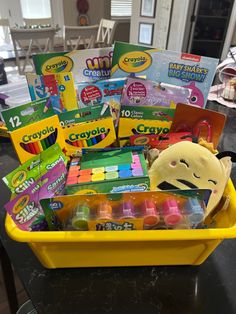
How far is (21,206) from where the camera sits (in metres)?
0.40

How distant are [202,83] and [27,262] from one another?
54 centimetres

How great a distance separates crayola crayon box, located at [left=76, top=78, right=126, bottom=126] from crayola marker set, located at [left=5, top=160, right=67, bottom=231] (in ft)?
0.80

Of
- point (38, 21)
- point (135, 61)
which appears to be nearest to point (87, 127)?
point (135, 61)

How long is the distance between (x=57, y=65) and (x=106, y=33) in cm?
271

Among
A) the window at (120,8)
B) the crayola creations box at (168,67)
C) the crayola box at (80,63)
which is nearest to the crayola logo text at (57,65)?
the crayola box at (80,63)

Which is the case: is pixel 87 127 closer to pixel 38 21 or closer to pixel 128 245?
pixel 128 245

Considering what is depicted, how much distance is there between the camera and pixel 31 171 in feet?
1.41

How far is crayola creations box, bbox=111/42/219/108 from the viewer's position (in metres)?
0.63

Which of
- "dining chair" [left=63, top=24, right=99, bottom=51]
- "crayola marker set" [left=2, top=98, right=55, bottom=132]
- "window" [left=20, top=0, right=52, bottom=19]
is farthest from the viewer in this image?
"window" [left=20, top=0, right=52, bottom=19]

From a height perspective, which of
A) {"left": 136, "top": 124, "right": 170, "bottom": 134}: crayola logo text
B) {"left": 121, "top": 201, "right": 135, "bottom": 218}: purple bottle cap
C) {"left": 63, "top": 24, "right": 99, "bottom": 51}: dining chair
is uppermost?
{"left": 121, "top": 201, "right": 135, "bottom": 218}: purple bottle cap

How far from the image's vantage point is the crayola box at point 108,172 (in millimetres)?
448

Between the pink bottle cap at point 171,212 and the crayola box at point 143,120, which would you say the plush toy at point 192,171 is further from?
the crayola box at point 143,120

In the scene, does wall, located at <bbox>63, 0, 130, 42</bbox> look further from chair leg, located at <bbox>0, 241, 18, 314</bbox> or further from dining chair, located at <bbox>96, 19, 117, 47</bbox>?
chair leg, located at <bbox>0, 241, 18, 314</bbox>

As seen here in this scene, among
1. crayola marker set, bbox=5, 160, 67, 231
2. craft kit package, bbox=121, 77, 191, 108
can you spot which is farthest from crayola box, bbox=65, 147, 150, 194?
craft kit package, bbox=121, 77, 191, 108
